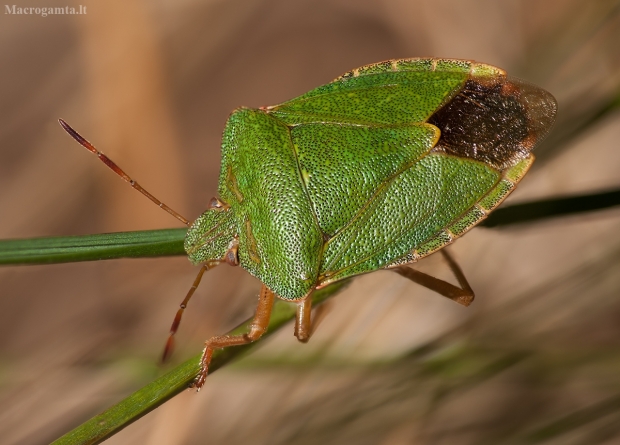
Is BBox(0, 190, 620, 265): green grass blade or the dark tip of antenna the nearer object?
BBox(0, 190, 620, 265): green grass blade

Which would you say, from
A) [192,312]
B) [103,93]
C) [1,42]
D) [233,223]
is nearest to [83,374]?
[192,312]

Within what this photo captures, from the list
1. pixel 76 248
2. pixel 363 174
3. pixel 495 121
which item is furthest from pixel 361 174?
pixel 76 248

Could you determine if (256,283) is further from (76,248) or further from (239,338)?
(76,248)

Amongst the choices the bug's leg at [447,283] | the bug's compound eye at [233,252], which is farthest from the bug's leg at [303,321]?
the bug's leg at [447,283]

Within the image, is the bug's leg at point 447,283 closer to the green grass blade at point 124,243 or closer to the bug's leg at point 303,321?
the bug's leg at point 303,321

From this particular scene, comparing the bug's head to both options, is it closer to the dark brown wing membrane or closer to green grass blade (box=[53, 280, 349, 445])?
green grass blade (box=[53, 280, 349, 445])

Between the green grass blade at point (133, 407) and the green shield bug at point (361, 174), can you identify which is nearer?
the green grass blade at point (133, 407)

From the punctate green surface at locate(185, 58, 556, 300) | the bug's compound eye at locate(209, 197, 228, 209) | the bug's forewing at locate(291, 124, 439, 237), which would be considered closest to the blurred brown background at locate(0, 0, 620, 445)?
the punctate green surface at locate(185, 58, 556, 300)
